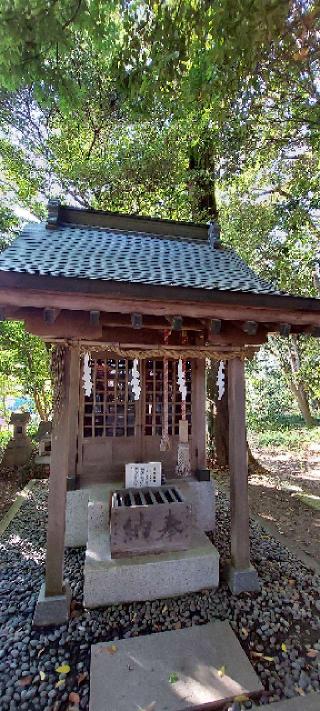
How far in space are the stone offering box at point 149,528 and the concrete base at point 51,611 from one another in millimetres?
621

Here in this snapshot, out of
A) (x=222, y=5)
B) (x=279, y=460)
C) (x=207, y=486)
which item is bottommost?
(x=279, y=460)

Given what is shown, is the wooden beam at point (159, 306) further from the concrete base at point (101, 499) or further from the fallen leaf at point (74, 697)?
the fallen leaf at point (74, 697)

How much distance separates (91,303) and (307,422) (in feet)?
49.7

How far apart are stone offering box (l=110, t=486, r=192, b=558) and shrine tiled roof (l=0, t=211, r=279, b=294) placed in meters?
2.40

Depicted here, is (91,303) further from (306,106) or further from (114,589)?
(306,106)

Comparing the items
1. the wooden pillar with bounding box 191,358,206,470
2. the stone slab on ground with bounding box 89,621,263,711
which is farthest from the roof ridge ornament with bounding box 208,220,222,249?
the stone slab on ground with bounding box 89,621,263,711

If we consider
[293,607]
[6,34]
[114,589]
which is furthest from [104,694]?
[6,34]

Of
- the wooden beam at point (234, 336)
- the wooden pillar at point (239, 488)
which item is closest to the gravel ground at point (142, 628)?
the wooden pillar at point (239, 488)

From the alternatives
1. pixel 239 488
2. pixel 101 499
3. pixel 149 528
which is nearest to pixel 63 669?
pixel 149 528

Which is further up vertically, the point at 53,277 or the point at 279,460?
the point at 53,277

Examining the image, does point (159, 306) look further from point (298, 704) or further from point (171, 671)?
point (298, 704)

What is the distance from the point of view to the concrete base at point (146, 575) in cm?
340

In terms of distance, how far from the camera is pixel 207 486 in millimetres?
4879

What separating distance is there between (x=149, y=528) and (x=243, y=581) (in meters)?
1.16
